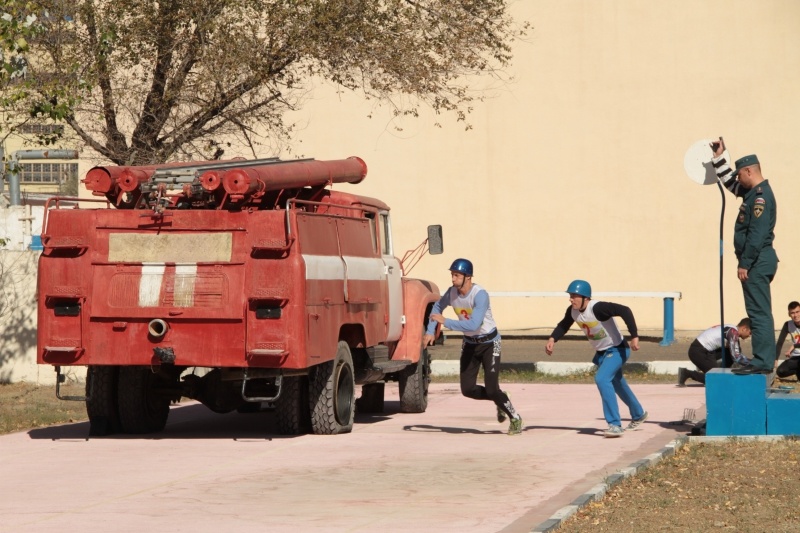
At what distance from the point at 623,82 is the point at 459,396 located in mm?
13788

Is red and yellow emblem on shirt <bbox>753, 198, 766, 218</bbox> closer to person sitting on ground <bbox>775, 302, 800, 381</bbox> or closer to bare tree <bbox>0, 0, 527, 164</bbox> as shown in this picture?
person sitting on ground <bbox>775, 302, 800, 381</bbox>

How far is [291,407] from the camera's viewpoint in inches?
596

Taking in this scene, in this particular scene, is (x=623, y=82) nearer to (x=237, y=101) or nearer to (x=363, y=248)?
(x=237, y=101)

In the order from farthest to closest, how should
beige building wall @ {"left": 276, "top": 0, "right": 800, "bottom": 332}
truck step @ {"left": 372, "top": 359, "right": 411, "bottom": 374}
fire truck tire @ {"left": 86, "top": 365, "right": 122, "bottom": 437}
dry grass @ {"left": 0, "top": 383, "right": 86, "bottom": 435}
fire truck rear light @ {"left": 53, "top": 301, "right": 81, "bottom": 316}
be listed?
1. beige building wall @ {"left": 276, "top": 0, "right": 800, "bottom": 332}
2. dry grass @ {"left": 0, "top": 383, "right": 86, "bottom": 435}
3. truck step @ {"left": 372, "top": 359, "right": 411, "bottom": 374}
4. fire truck tire @ {"left": 86, "top": 365, "right": 122, "bottom": 437}
5. fire truck rear light @ {"left": 53, "top": 301, "right": 81, "bottom": 316}

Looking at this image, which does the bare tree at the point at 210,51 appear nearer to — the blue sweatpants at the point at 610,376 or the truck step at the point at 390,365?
the truck step at the point at 390,365

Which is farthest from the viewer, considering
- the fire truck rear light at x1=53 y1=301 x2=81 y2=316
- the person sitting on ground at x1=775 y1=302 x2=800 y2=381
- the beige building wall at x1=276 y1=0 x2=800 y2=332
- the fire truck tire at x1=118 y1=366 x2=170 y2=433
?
the beige building wall at x1=276 y1=0 x2=800 y2=332

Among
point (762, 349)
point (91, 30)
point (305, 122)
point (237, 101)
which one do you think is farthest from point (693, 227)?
point (762, 349)

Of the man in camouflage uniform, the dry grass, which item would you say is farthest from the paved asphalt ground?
the man in camouflage uniform

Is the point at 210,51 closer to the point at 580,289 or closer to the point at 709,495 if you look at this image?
the point at 580,289

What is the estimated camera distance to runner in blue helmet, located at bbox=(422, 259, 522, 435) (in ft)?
49.1

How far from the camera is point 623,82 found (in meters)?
32.6

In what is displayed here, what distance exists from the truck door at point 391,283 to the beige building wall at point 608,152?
48.5ft

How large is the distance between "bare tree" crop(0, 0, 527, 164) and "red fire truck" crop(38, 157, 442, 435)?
6.81 metres

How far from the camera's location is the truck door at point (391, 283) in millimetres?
17125
